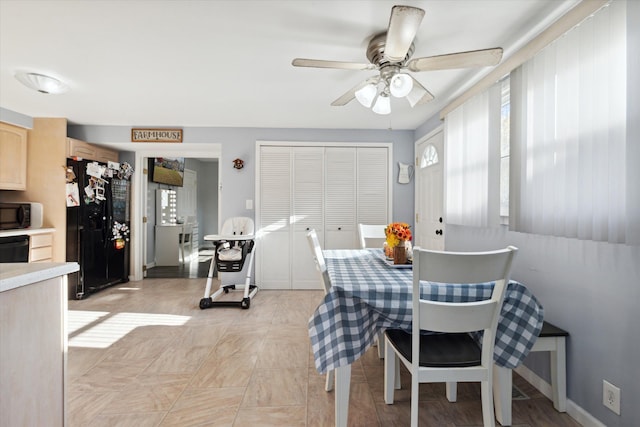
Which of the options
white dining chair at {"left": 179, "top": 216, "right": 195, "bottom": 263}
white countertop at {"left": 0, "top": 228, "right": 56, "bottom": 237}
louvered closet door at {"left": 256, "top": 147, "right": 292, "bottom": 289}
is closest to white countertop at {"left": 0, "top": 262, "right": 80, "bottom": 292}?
white countertop at {"left": 0, "top": 228, "right": 56, "bottom": 237}

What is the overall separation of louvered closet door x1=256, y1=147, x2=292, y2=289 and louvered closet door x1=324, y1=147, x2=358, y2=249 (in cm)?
55

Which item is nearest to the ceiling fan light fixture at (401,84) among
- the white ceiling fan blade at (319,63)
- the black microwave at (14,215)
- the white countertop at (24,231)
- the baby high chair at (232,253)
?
the white ceiling fan blade at (319,63)

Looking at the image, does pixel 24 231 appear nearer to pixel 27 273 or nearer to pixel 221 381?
pixel 221 381

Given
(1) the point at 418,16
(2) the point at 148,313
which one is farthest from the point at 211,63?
(2) the point at 148,313

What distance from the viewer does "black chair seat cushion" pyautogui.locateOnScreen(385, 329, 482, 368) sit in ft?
4.40

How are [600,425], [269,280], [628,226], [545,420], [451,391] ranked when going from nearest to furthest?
[628,226] → [600,425] → [545,420] → [451,391] → [269,280]

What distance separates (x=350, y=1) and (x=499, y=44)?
115cm

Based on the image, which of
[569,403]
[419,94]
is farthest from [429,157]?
[569,403]

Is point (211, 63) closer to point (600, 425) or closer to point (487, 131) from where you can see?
point (487, 131)

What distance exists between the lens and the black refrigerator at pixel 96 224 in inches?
149

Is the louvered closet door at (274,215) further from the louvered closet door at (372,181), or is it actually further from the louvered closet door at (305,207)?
the louvered closet door at (372,181)

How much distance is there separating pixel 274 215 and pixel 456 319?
3.27m

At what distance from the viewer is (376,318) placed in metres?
1.50

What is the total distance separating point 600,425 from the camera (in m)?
1.51
